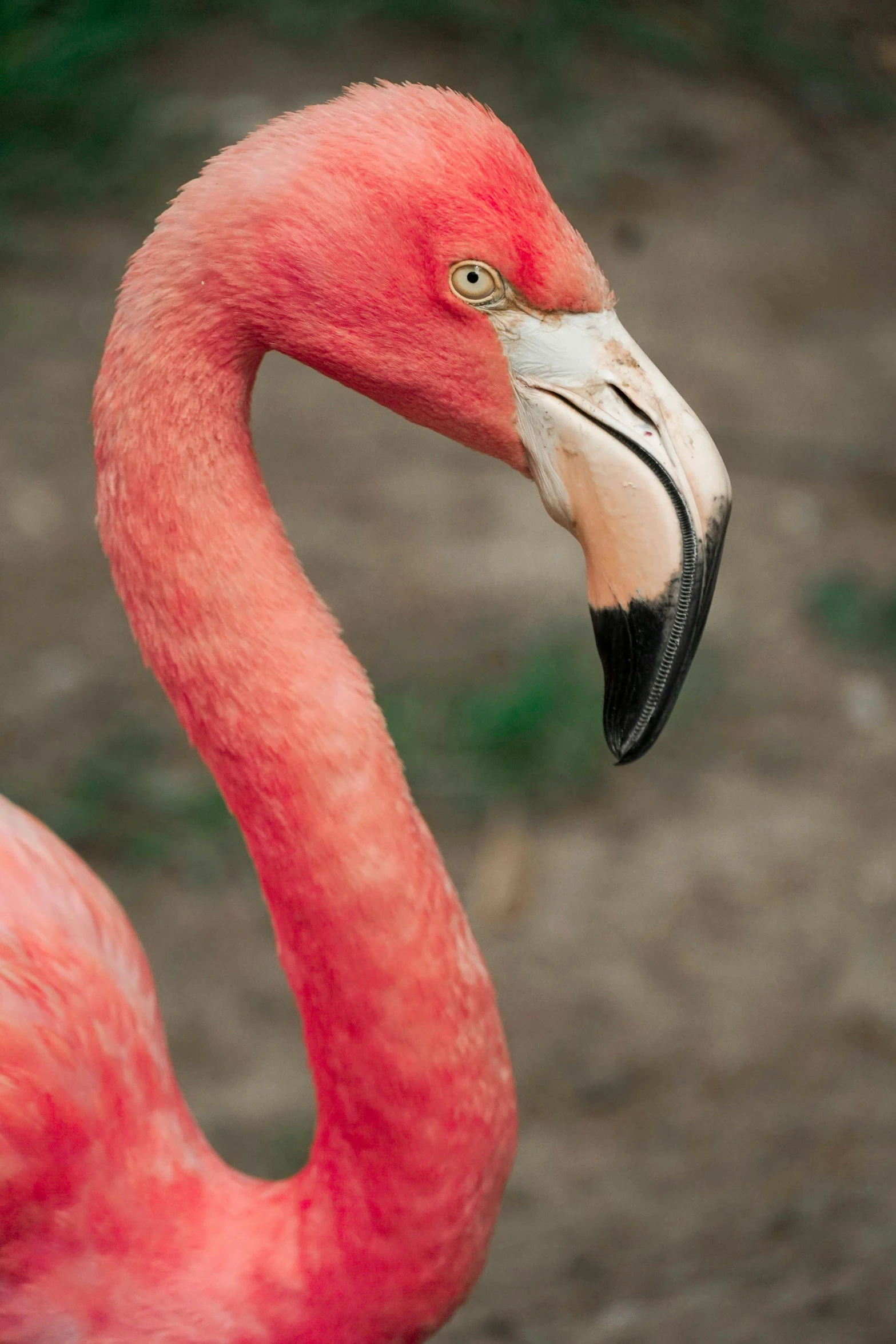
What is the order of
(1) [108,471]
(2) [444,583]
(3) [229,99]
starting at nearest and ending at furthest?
(1) [108,471] < (2) [444,583] < (3) [229,99]

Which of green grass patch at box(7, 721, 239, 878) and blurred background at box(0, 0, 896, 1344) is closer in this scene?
blurred background at box(0, 0, 896, 1344)

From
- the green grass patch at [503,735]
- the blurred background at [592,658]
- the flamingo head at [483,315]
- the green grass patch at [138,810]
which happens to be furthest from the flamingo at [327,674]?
the green grass patch at [503,735]

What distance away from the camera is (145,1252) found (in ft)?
6.52

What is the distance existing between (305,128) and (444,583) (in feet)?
10.5

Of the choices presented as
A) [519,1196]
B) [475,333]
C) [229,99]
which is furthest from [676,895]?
[229,99]

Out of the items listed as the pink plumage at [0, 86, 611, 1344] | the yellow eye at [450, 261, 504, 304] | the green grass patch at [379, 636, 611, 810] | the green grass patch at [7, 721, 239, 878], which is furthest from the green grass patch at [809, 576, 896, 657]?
the yellow eye at [450, 261, 504, 304]

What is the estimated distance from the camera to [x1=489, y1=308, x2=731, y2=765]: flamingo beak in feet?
5.36

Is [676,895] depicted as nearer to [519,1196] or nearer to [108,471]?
[519,1196]

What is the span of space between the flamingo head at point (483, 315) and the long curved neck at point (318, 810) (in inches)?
4.7

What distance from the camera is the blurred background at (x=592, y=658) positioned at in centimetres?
334

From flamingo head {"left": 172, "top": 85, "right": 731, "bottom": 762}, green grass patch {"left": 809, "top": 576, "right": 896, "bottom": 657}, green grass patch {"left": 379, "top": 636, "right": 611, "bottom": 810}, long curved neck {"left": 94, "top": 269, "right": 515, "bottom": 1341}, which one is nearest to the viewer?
flamingo head {"left": 172, "top": 85, "right": 731, "bottom": 762}

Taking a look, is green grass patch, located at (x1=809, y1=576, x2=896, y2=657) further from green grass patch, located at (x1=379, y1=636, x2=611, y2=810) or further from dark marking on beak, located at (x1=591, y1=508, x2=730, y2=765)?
dark marking on beak, located at (x1=591, y1=508, x2=730, y2=765)

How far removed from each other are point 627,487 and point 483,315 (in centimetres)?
28

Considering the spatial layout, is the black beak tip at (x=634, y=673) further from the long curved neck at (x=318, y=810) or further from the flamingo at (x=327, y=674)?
the long curved neck at (x=318, y=810)
